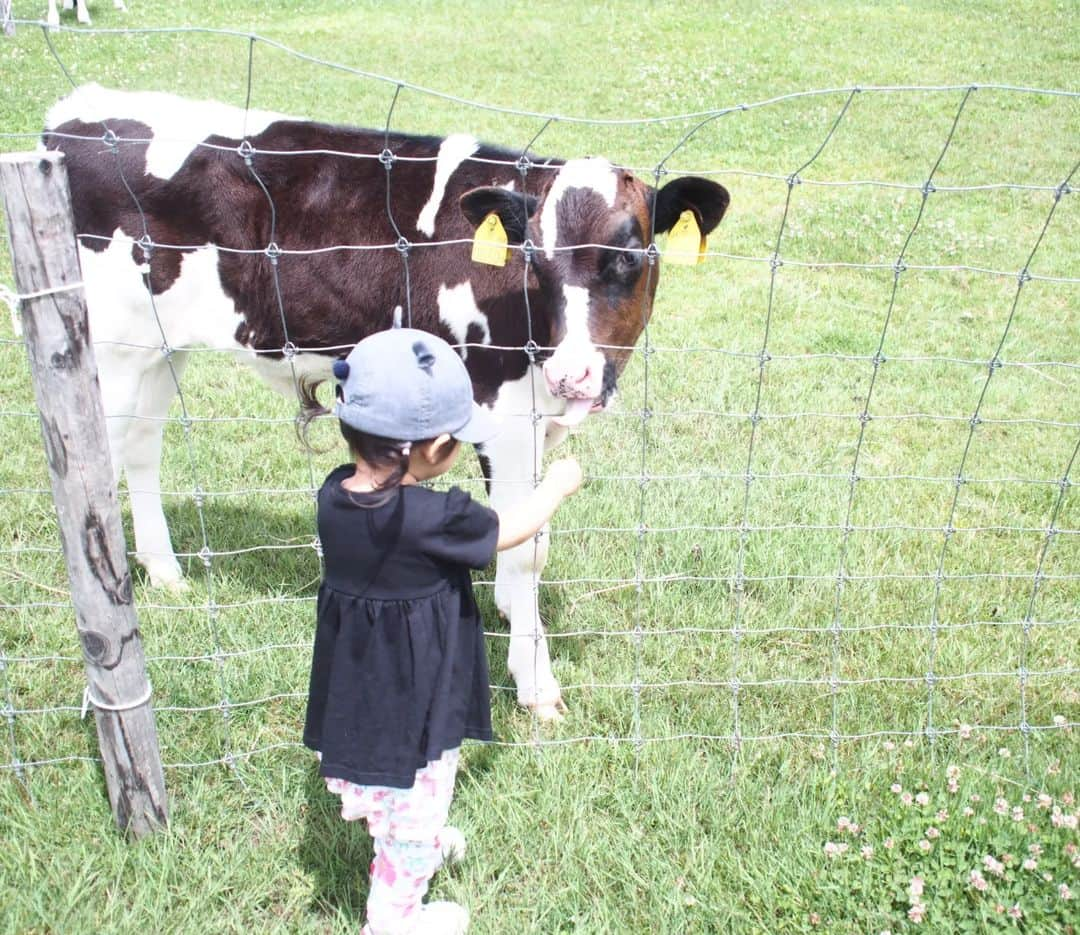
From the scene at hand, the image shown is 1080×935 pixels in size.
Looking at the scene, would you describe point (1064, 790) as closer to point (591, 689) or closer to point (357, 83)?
point (591, 689)

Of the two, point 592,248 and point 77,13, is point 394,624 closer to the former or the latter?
point 592,248

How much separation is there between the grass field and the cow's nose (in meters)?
0.27

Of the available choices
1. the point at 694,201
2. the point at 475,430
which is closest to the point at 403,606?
the point at 475,430

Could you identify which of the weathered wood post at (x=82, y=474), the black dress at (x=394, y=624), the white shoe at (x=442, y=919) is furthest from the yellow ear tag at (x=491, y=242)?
the white shoe at (x=442, y=919)

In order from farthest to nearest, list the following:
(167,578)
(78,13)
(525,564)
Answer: (78,13)
(167,578)
(525,564)

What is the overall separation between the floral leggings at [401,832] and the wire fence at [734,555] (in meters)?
0.75

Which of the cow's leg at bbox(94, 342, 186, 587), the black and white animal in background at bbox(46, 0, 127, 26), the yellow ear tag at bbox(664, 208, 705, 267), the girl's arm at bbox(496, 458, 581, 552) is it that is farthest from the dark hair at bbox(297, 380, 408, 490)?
the black and white animal in background at bbox(46, 0, 127, 26)

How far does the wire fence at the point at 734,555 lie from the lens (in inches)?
135

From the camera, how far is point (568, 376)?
3.09m

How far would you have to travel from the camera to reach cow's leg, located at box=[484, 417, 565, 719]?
361cm

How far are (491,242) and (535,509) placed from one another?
1051mm

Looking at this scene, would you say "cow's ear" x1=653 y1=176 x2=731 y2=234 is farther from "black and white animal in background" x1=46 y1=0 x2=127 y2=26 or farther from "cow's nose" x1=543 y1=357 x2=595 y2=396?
"black and white animal in background" x1=46 y1=0 x2=127 y2=26

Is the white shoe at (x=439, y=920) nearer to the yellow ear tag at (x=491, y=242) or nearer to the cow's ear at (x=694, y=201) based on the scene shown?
the yellow ear tag at (x=491, y=242)

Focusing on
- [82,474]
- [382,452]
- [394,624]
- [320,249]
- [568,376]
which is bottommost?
[394,624]
